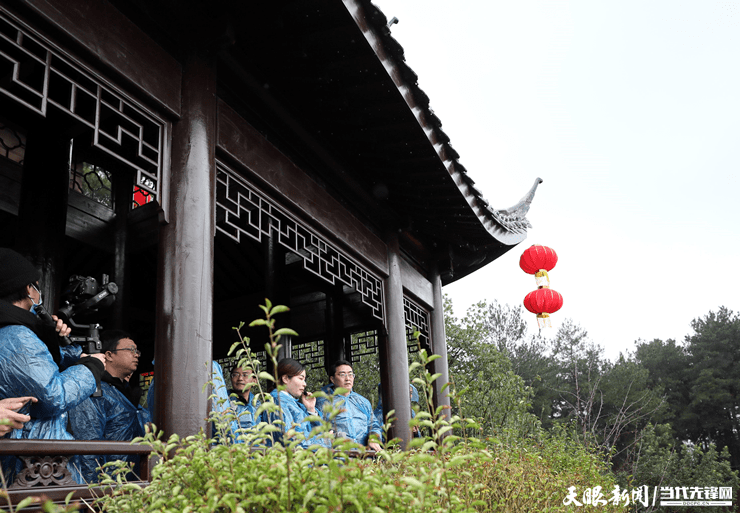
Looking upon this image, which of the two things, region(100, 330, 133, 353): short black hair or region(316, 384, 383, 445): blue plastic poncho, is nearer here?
region(100, 330, 133, 353): short black hair

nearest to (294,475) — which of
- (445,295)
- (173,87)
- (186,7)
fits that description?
(173,87)

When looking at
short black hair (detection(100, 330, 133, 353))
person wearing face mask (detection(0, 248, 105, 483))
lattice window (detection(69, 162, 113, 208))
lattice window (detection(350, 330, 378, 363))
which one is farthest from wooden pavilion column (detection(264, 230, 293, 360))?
person wearing face mask (detection(0, 248, 105, 483))

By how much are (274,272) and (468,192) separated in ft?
7.74

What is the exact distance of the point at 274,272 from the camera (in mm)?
6512

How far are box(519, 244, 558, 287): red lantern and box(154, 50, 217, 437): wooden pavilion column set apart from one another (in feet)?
21.4

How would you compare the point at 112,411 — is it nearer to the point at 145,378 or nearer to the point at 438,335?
the point at 438,335

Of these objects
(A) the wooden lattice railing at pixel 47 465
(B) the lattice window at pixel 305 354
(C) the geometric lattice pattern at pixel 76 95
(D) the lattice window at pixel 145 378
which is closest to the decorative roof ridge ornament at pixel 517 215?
(B) the lattice window at pixel 305 354

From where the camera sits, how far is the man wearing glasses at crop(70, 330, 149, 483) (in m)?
2.83

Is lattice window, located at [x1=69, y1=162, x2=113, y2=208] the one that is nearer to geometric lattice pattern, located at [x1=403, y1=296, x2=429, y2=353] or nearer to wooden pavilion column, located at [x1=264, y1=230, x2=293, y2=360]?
wooden pavilion column, located at [x1=264, y1=230, x2=293, y2=360]

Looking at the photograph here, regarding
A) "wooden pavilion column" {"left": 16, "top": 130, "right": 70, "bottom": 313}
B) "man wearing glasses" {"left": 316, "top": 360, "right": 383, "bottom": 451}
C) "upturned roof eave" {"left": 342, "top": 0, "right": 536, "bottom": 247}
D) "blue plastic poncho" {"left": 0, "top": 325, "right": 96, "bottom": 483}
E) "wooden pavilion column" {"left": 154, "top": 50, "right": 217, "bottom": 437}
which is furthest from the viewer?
"man wearing glasses" {"left": 316, "top": 360, "right": 383, "bottom": 451}

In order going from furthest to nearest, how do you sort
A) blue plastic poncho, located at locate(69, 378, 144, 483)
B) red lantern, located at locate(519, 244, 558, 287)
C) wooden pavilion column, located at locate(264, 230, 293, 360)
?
1. red lantern, located at locate(519, 244, 558, 287)
2. wooden pavilion column, located at locate(264, 230, 293, 360)
3. blue plastic poncho, located at locate(69, 378, 144, 483)

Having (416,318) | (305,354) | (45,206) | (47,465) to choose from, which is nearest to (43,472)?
(47,465)

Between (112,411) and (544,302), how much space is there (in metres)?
7.11

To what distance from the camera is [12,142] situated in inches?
178
